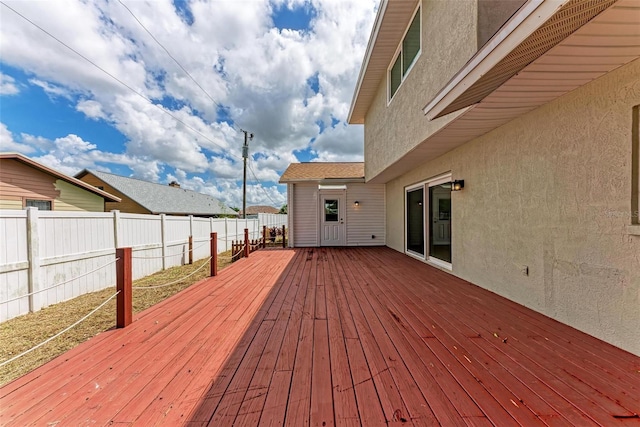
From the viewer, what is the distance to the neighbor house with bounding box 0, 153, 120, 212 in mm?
8219

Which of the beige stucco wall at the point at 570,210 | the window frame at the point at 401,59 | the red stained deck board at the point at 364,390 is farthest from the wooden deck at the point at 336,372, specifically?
the window frame at the point at 401,59

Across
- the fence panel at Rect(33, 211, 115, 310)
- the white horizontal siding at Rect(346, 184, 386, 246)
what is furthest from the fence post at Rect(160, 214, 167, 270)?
the white horizontal siding at Rect(346, 184, 386, 246)

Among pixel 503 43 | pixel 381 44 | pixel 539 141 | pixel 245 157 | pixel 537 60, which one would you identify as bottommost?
pixel 539 141

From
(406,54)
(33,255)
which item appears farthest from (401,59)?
(33,255)

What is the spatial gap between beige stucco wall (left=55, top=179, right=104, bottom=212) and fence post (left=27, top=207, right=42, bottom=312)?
825 cm

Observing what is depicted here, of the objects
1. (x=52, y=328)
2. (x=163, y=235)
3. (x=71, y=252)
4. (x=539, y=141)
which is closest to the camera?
(x=539, y=141)

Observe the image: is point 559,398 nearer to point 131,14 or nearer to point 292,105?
point 131,14

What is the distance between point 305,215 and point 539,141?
771cm

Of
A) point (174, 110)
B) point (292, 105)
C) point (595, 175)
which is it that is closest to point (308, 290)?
point (595, 175)

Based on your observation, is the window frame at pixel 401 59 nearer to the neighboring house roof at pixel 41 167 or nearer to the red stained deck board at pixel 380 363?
the red stained deck board at pixel 380 363

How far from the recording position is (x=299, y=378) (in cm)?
185

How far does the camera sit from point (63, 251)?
429 centimetres

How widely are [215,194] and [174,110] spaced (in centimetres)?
1994

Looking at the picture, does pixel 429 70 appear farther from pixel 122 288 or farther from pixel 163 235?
pixel 163 235
